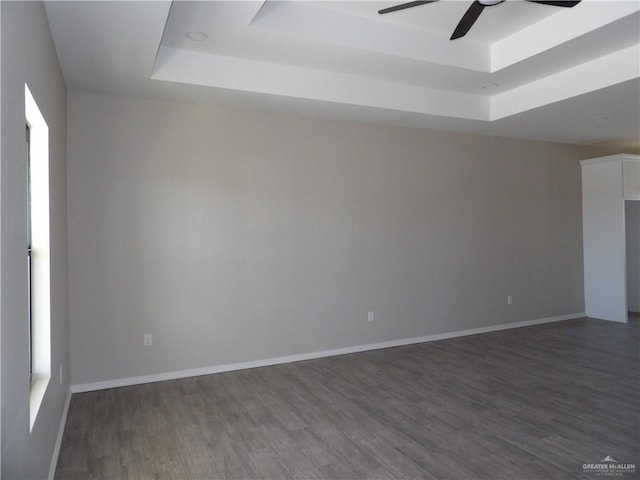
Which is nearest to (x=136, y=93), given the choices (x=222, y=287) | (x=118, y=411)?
(x=222, y=287)

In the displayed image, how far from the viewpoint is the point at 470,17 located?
280 centimetres

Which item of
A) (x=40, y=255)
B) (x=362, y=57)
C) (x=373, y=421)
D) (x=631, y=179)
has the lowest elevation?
(x=373, y=421)

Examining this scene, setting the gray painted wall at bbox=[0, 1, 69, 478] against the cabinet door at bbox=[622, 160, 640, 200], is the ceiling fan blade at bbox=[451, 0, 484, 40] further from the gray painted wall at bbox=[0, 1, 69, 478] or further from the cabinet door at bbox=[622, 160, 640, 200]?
the cabinet door at bbox=[622, 160, 640, 200]

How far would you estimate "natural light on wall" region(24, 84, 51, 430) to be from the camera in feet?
8.39

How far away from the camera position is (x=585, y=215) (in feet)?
22.8

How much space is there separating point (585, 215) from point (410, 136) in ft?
11.4

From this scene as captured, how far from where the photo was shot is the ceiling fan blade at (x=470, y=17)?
8.73 ft

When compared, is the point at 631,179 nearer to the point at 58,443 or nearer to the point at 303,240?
the point at 303,240

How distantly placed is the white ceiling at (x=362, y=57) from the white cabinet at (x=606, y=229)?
5.57 feet

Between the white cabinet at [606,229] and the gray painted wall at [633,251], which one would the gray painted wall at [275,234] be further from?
the gray painted wall at [633,251]

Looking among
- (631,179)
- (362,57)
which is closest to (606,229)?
(631,179)

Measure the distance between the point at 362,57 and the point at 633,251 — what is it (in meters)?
6.04

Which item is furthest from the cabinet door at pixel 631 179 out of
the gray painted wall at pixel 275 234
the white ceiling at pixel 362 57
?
the white ceiling at pixel 362 57

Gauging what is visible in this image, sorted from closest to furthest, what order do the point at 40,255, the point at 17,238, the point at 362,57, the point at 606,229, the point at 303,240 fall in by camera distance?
the point at 17,238
the point at 40,255
the point at 362,57
the point at 303,240
the point at 606,229
